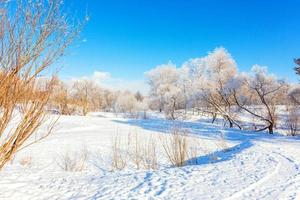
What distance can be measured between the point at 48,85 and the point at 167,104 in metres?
40.0

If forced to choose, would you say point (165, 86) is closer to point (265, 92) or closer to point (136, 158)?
point (265, 92)

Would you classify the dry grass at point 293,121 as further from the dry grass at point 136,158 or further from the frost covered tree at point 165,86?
the frost covered tree at point 165,86

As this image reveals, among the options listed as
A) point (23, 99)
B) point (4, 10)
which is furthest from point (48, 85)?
point (4, 10)

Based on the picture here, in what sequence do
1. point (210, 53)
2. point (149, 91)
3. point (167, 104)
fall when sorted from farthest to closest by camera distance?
point (149, 91) → point (167, 104) → point (210, 53)

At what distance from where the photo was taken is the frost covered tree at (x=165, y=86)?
4212 cm

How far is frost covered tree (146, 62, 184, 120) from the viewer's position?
42.1m

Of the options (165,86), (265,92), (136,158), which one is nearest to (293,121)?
(265,92)

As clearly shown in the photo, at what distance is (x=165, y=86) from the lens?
44906 millimetres

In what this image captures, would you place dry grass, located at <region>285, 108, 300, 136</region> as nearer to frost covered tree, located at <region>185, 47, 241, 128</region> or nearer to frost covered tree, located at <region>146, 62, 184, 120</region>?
frost covered tree, located at <region>185, 47, 241, 128</region>

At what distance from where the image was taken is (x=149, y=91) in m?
48.1

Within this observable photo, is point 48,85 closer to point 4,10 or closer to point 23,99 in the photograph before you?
point 23,99

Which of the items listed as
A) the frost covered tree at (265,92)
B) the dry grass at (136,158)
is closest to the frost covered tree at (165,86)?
the frost covered tree at (265,92)

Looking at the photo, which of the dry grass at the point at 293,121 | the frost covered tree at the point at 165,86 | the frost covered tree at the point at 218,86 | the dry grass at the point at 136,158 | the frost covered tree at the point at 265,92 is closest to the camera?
the dry grass at the point at 136,158

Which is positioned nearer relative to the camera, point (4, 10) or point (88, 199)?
point (4, 10)
